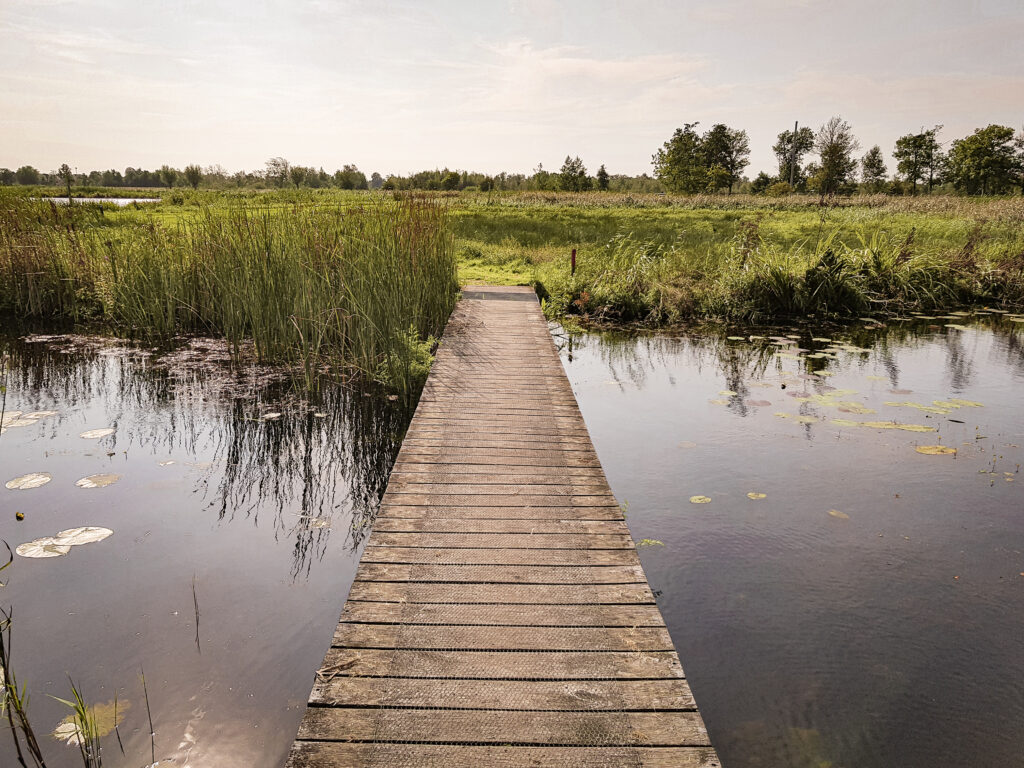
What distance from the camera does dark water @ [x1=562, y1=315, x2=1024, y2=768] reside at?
6.51 feet

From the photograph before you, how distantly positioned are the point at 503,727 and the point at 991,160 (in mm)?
54655

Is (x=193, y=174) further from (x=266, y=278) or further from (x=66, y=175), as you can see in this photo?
(x=266, y=278)

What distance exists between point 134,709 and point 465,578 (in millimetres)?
1115

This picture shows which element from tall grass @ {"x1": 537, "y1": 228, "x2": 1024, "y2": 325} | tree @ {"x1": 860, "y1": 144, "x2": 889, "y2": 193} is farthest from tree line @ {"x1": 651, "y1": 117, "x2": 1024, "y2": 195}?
tall grass @ {"x1": 537, "y1": 228, "x2": 1024, "y2": 325}

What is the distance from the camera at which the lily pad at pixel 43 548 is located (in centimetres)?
273

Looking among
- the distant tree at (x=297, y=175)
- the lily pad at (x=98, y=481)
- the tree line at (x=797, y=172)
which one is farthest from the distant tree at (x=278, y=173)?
the tree line at (x=797, y=172)

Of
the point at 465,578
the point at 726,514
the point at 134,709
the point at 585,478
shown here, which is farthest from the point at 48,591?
the point at 726,514

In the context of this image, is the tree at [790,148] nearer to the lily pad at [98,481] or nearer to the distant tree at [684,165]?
the distant tree at [684,165]

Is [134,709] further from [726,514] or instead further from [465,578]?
[726,514]

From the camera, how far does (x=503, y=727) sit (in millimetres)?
1452

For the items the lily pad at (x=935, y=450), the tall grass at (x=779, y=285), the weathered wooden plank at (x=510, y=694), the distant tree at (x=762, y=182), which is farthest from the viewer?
the distant tree at (x=762, y=182)

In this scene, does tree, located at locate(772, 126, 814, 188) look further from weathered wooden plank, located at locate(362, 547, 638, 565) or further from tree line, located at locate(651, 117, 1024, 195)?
weathered wooden plank, located at locate(362, 547, 638, 565)

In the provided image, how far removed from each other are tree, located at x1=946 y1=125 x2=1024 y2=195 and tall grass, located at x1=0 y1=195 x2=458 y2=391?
165 ft

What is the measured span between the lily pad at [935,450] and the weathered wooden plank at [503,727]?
11.6 ft
